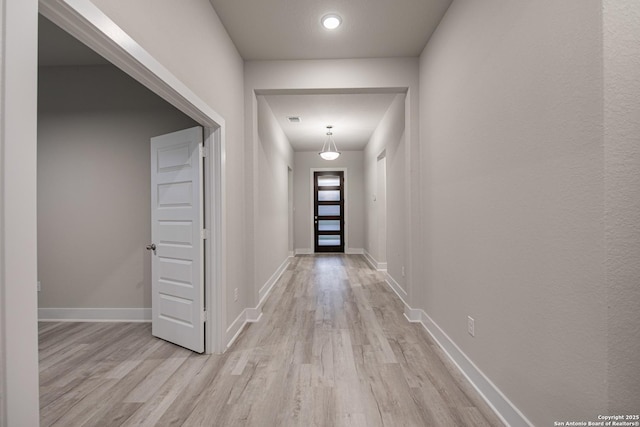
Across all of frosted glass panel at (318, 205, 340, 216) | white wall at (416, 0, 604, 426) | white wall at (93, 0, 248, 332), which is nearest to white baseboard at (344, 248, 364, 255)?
frosted glass panel at (318, 205, 340, 216)

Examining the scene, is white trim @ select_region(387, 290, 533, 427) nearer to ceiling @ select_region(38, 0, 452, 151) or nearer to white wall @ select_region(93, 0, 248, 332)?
white wall @ select_region(93, 0, 248, 332)

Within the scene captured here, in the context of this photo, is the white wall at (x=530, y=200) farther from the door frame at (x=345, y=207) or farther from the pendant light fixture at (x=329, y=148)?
the door frame at (x=345, y=207)

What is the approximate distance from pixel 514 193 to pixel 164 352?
2834 mm

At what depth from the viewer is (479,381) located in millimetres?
1981

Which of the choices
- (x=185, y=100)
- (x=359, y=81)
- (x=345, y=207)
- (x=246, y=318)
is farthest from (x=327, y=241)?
(x=185, y=100)

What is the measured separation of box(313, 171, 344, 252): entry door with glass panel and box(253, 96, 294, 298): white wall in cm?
190

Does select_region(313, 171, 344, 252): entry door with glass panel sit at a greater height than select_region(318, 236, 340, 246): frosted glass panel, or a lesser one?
greater

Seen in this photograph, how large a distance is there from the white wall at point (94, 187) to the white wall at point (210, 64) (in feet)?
2.57

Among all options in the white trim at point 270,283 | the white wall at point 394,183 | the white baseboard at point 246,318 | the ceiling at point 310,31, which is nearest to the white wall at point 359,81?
the ceiling at point 310,31

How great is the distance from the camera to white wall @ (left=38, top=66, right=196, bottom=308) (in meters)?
3.35

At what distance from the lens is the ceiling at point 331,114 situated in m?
4.40

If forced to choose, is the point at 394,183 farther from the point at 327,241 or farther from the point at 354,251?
the point at 327,241

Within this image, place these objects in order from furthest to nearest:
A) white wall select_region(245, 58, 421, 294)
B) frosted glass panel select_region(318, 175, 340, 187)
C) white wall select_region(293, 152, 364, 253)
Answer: frosted glass panel select_region(318, 175, 340, 187) < white wall select_region(293, 152, 364, 253) < white wall select_region(245, 58, 421, 294)

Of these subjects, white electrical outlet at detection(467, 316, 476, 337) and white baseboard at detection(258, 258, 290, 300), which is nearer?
white electrical outlet at detection(467, 316, 476, 337)
